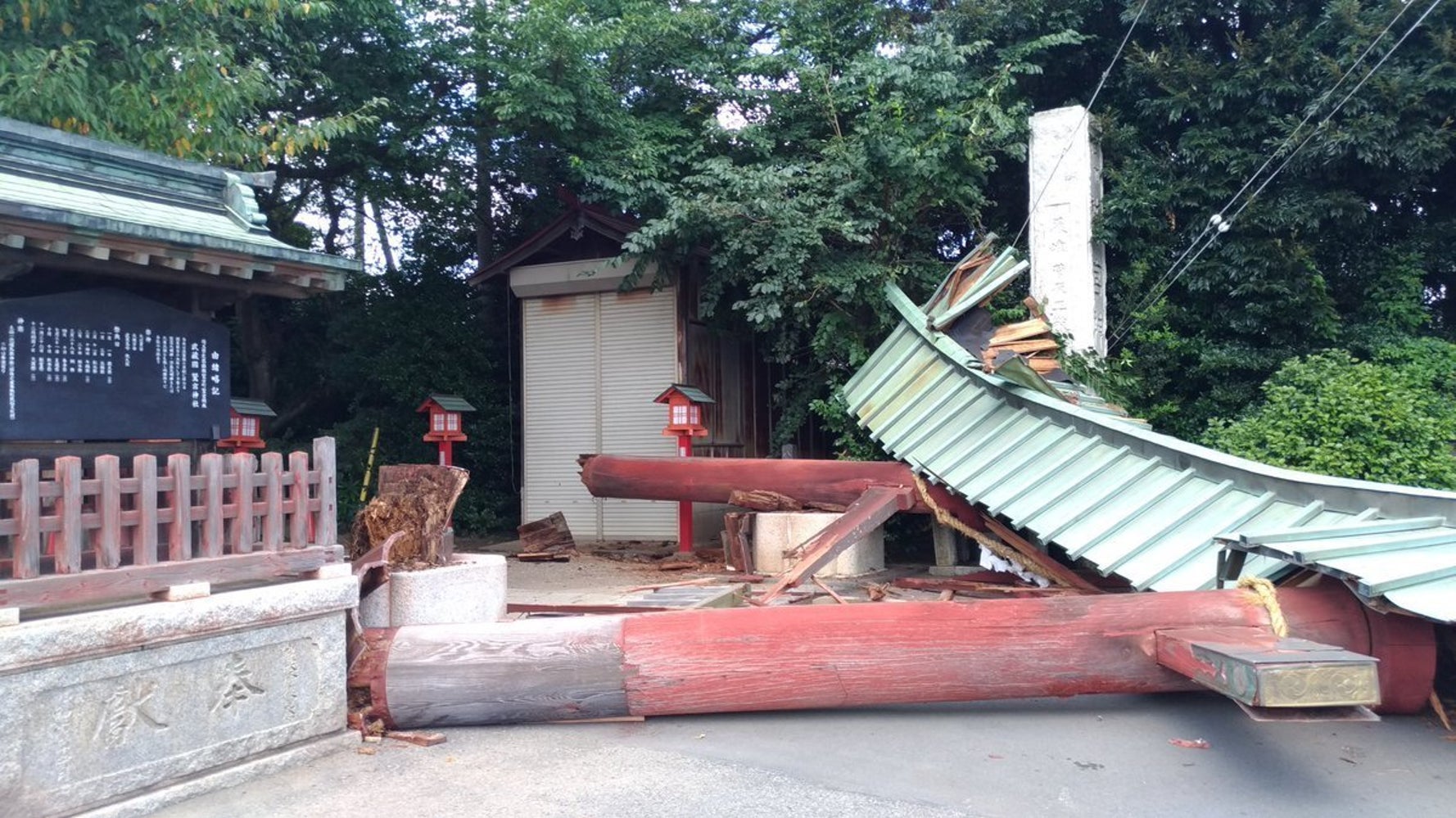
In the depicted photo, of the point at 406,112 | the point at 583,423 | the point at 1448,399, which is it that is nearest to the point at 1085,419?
the point at 1448,399

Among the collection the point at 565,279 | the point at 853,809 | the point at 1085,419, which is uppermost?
the point at 565,279

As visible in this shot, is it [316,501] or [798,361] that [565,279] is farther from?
[316,501]

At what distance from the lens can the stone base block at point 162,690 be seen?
13.0ft

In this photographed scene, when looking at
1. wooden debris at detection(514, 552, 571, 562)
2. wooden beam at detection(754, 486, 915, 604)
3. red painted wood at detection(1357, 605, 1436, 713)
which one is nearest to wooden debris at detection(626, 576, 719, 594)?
wooden beam at detection(754, 486, 915, 604)

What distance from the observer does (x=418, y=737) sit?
17.4 feet

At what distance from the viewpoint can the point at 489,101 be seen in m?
12.4

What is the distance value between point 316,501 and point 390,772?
5.23 ft

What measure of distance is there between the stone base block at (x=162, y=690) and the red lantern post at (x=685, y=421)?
659 centimetres

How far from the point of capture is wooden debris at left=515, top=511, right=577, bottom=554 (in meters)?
12.7

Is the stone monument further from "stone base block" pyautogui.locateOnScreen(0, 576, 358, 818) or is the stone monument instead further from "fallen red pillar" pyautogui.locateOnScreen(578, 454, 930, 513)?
"stone base block" pyautogui.locateOnScreen(0, 576, 358, 818)

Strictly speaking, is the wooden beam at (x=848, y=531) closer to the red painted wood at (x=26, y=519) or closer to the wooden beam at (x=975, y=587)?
the wooden beam at (x=975, y=587)

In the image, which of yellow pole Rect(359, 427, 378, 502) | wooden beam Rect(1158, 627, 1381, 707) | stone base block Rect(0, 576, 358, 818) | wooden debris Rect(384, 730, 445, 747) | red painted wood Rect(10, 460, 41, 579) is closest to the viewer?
wooden beam Rect(1158, 627, 1381, 707)

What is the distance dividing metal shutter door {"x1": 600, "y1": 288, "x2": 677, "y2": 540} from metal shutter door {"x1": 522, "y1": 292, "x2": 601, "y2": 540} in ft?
0.63

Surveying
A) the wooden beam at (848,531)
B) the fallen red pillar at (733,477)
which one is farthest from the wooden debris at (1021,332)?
the wooden beam at (848,531)
